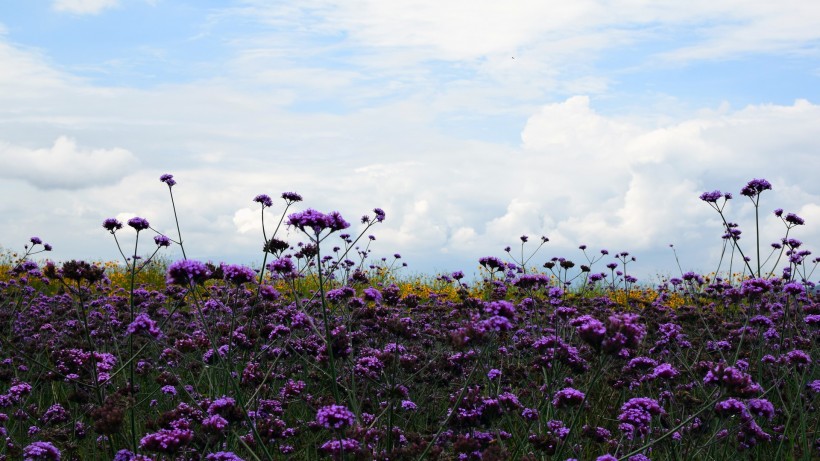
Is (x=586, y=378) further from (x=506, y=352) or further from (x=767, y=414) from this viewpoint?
(x=767, y=414)

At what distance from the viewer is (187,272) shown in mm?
4156

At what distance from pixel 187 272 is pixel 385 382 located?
3291 millimetres

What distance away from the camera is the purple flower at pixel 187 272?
4.13 metres

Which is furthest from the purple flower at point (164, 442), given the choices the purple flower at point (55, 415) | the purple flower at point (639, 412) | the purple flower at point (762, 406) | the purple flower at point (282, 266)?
the purple flower at point (762, 406)

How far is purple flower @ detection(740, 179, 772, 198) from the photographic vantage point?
812 centimetres

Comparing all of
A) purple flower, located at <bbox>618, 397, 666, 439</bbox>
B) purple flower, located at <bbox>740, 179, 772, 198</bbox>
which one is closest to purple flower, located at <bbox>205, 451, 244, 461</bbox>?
purple flower, located at <bbox>618, 397, 666, 439</bbox>

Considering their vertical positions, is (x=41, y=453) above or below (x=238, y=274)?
below

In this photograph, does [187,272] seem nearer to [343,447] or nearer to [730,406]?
[343,447]

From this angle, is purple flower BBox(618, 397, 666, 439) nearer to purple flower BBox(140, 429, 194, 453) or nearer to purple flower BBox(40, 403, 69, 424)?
purple flower BBox(140, 429, 194, 453)

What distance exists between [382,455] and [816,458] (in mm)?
3880

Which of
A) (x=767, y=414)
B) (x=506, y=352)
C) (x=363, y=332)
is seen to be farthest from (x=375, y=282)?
(x=767, y=414)

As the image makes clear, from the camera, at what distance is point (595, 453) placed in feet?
19.1

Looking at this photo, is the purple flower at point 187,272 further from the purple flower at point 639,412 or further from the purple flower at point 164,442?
the purple flower at point 639,412

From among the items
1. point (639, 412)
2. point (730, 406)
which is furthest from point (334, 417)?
point (730, 406)
